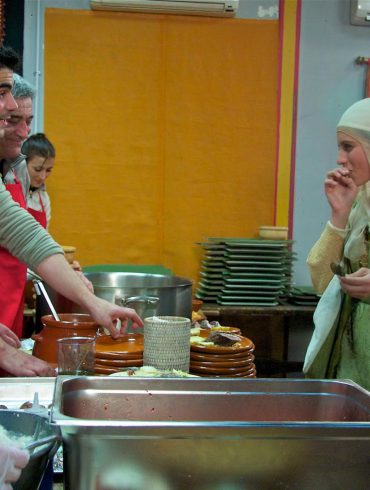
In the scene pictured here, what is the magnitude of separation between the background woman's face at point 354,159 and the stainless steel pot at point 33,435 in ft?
5.37

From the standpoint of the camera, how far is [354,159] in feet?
7.64

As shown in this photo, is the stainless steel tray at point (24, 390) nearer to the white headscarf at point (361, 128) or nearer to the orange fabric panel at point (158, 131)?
the white headscarf at point (361, 128)

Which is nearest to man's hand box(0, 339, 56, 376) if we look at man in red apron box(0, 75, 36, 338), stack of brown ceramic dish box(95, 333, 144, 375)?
stack of brown ceramic dish box(95, 333, 144, 375)

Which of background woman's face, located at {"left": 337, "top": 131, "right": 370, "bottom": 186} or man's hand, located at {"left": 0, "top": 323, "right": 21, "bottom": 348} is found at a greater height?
background woman's face, located at {"left": 337, "top": 131, "right": 370, "bottom": 186}

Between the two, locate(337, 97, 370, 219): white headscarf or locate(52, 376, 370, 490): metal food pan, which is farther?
locate(337, 97, 370, 219): white headscarf

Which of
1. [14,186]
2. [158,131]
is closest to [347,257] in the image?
[14,186]

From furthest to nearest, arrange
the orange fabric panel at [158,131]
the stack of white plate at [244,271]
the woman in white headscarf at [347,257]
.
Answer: the orange fabric panel at [158,131] < the stack of white plate at [244,271] < the woman in white headscarf at [347,257]

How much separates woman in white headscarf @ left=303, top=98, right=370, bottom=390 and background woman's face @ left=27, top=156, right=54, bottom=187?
1897mm

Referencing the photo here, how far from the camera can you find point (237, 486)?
96 centimetres

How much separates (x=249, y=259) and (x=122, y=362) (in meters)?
2.40

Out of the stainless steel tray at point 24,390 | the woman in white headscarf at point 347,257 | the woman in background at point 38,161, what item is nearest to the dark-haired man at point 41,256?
the stainless steel tray at point 24,390

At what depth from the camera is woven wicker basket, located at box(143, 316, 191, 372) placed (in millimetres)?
1711

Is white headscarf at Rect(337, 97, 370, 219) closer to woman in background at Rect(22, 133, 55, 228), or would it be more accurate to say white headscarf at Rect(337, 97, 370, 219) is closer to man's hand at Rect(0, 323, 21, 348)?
man's hand at Rect(0, 323, 21, 348)

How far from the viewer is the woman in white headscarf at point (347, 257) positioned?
230 cm
